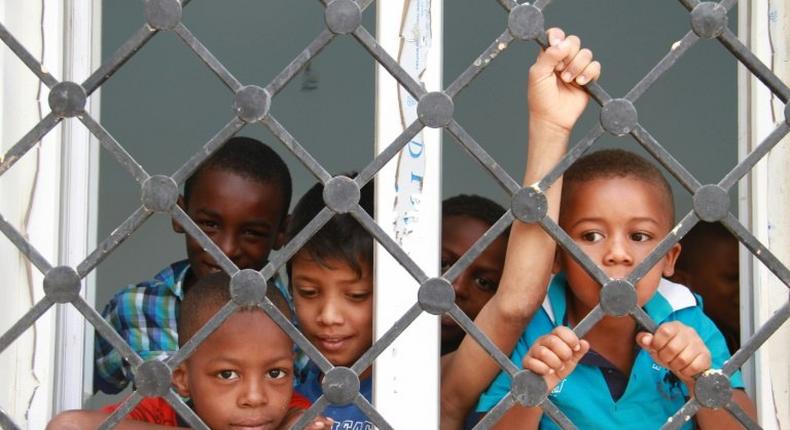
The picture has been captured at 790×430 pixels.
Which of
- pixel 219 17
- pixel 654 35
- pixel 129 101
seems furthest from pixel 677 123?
pixel 129 101

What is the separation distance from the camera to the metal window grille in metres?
1.25

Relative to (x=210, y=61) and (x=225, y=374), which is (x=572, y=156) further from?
(x=225, y=374)

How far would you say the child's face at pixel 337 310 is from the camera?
186cm

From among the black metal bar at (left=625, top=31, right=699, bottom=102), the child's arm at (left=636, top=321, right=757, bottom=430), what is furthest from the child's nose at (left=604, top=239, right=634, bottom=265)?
the black metal bar at (left=625, top=31, right=699, bottom=102)

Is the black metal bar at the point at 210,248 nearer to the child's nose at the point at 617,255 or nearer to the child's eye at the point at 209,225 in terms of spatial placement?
the child's nose at the point at 617,255

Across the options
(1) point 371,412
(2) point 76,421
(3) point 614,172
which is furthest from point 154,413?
(3) point 614,172

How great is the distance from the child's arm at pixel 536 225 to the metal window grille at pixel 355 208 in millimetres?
65

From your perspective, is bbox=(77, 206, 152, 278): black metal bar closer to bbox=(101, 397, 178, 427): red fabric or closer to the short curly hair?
bbox=(101, 397, 178, 427): red fabric

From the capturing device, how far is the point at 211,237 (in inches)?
85.1

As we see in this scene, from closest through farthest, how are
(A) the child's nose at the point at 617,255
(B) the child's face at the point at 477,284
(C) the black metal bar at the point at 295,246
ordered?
(C) the black metal bar at the point at 295,246 → (A) the child's nose at the point at 617,255 → (B) the child's face at the point at 477,284

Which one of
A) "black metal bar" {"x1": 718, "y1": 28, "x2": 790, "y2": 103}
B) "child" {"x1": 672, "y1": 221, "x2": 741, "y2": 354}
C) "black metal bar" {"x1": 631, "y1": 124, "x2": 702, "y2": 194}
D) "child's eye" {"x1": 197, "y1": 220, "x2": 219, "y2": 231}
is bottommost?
"black metal bar" {"x1": 631, "y1": 124, "x2": 702, "y2": 194}

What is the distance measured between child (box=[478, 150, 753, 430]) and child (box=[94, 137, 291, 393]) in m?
0.68

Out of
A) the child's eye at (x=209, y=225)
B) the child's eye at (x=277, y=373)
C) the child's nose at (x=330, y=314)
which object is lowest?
the child's eye at (x=277, y=373)

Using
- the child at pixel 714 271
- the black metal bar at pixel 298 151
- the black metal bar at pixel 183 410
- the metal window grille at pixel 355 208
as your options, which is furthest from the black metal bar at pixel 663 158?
the child at pixel 714 271
